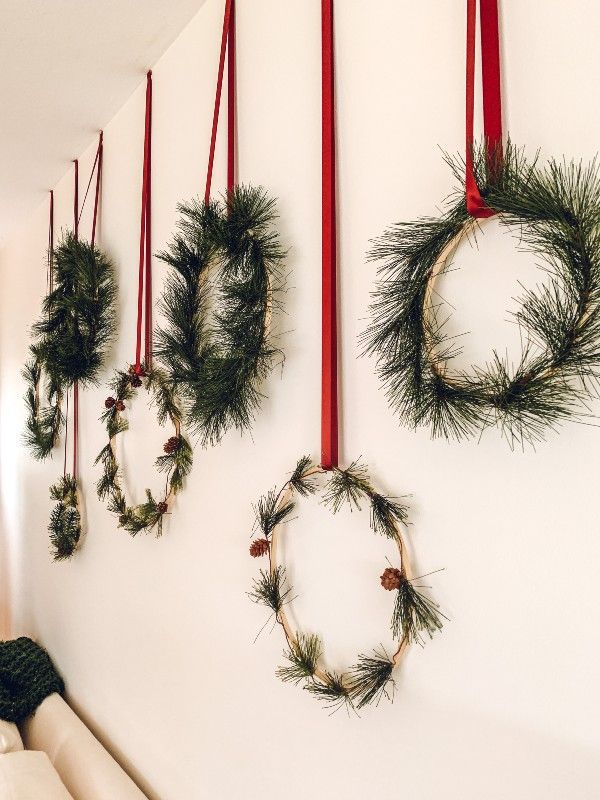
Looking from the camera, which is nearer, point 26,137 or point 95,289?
point 95,289

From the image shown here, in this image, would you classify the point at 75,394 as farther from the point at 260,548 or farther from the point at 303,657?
the point at 303,657

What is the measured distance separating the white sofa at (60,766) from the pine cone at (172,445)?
2.45 feet

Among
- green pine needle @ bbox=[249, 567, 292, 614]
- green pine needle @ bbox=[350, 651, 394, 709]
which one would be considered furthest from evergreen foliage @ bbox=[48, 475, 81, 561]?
green pine needle @ bbox=[350, 651, 394, 709]

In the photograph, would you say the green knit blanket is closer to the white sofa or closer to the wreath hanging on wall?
the white sofa

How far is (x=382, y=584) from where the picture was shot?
2.84ft

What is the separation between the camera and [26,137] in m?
2.14

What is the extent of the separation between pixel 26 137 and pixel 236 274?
1.37 meters

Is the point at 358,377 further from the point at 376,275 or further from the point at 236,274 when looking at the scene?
the point at 236,274

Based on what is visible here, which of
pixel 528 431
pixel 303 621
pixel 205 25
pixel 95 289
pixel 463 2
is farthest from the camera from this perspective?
pixel 95 289

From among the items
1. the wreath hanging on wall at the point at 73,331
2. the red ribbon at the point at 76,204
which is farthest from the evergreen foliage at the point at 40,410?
the red ribbon at the point at 76,204

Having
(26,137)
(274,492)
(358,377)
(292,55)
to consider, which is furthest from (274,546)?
(26,137)

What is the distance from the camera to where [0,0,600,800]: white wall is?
0.70 m

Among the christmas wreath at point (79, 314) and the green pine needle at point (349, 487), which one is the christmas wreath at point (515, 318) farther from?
the christmas wreath at point (79, 314)

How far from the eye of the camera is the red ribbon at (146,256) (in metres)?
1.65
